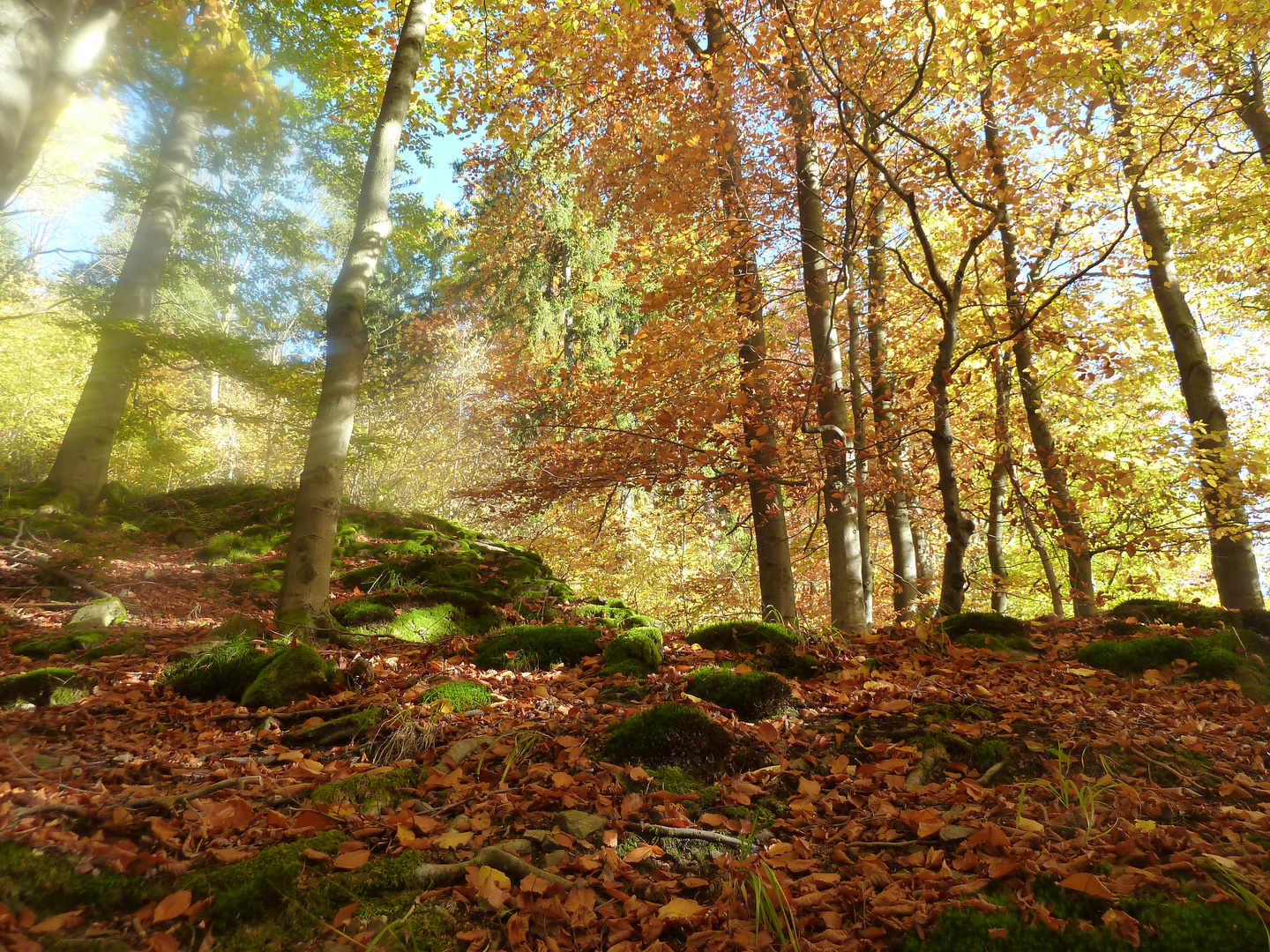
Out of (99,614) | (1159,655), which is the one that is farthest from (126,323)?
(1159,655)

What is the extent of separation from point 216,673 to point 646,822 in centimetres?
315

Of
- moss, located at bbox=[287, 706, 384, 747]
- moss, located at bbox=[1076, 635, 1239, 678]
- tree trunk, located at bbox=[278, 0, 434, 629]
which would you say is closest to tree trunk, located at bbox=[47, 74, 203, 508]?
tree trunk, located at bbox=[278, 0, 434, 629]

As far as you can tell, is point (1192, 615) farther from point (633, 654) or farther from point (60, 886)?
point (60, 886)

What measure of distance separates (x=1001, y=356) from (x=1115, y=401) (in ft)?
16.5

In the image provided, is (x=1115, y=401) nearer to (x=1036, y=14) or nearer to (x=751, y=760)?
(x=1036, y=14)

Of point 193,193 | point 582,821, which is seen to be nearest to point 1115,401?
point 582,821

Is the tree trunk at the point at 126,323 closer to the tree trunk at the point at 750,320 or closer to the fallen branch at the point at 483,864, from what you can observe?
the tree trunk at the point at 750,320

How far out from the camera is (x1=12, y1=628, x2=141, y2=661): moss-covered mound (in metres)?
4.42

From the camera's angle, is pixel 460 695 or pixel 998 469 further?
pixel 998 469

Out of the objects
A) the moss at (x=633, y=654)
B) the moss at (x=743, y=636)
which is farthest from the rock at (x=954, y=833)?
the moss at (x=743, y=636)

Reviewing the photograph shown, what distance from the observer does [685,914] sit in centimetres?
175

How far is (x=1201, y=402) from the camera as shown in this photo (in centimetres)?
682

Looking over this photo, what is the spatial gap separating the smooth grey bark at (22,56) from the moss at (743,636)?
456 cm

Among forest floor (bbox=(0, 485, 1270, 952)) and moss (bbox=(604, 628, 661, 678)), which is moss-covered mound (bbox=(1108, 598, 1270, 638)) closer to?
forest floor (bbox=(0, 485, 1270, 952))
